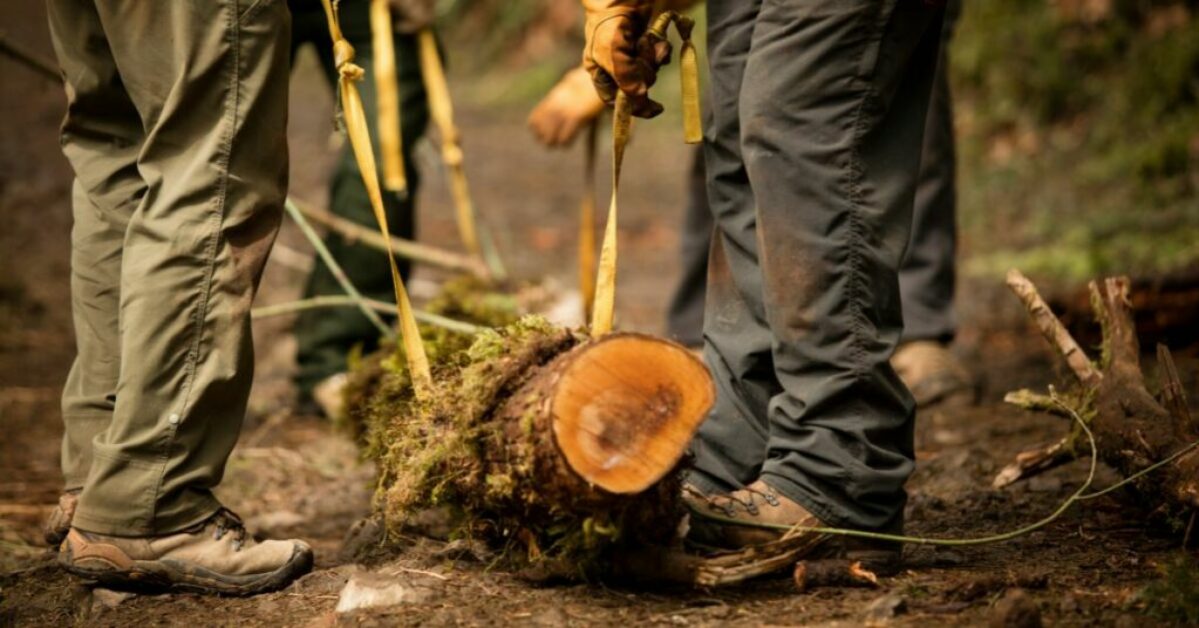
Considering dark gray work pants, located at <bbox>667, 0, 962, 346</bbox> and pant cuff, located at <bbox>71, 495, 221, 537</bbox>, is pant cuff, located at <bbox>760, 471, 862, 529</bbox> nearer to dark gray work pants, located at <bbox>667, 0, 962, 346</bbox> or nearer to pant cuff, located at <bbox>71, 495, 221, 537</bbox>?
pant cuff, located at <bbox>71, 495, 221, 537</bbox>

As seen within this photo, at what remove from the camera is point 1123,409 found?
3.01 m

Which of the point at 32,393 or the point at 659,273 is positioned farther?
the point at 659,273

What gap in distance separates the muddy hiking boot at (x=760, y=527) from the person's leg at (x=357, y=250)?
2.36 m

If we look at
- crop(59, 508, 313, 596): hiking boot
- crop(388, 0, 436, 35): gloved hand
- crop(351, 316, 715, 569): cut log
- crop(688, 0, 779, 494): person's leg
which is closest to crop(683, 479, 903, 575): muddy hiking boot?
crop(351, 316, 715, 569): cut log

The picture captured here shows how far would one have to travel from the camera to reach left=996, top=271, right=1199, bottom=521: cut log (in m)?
2.80

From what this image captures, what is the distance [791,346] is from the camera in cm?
261

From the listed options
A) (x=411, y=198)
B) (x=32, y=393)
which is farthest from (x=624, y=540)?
(x=32, y=393)

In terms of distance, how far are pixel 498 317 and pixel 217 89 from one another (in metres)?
1.64

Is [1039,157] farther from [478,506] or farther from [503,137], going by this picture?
[478,506]

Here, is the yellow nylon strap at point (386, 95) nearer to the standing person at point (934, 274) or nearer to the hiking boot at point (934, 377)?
the standing person at point (934, 274)

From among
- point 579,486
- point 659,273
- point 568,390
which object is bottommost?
point 659,273

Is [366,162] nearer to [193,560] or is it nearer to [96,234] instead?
[96,234]

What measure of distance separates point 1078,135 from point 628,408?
688 cm

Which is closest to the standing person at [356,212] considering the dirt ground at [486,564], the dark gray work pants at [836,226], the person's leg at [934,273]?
the dirt ground at [486,564]
